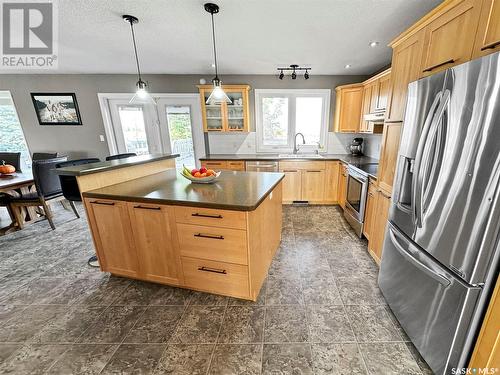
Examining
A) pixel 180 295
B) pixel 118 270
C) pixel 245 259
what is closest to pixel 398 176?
pixel 245 259

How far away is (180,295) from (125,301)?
0.46 meters

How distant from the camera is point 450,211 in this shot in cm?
103

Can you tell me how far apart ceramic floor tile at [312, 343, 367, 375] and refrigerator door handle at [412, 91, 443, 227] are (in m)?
0.93

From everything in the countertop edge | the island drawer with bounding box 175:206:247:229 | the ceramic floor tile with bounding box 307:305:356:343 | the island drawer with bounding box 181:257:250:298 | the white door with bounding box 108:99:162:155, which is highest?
the white door with bounding box 108:99:162:155

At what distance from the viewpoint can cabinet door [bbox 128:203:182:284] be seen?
5.37ft

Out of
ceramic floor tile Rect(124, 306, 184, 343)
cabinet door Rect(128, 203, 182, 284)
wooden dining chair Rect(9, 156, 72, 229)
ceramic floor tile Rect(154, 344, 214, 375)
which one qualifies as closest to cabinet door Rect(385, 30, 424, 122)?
cabinet door Rect(128, 203, 182, 284)

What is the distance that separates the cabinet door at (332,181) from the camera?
363 centimetres

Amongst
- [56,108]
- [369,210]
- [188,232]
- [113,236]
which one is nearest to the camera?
[188,232]

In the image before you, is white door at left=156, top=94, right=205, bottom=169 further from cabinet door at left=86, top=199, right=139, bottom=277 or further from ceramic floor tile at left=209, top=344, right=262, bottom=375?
ceramic floor tile at left=209, top=344, right=262, bottom=375

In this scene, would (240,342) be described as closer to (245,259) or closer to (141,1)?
(245,259)

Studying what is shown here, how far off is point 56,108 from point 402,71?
5781 mm

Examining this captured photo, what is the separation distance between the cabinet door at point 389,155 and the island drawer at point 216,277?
1552 mm

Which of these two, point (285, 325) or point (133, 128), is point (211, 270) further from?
point (133, 128)

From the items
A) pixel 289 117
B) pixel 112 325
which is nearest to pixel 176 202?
pixel 112 325
